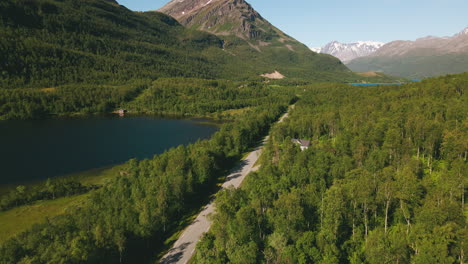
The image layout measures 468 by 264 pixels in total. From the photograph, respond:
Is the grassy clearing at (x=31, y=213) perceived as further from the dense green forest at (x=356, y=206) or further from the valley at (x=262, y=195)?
the dense green forest at (x=356, y=206)

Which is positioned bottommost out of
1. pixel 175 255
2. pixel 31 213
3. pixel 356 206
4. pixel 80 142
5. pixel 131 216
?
pixel 31 213

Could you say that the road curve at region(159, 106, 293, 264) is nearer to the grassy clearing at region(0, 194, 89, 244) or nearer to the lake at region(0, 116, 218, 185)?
the grassy clearing at region(0, 194, 89, 244)

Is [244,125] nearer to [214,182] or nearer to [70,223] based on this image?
[214,182]

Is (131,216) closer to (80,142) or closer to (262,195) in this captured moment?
(262,195)

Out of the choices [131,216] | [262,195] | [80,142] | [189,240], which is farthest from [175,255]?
[80,142]

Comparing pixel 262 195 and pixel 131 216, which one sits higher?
pixel 262 195

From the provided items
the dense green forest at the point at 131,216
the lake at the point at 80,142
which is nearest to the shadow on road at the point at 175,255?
the dense green forest at the point at 131,216
